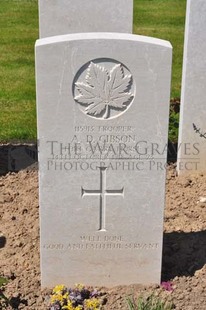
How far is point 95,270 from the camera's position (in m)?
4.34

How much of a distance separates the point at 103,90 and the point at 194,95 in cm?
226

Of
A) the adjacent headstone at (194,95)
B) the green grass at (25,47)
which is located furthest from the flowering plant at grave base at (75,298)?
the green grass at (25,47)

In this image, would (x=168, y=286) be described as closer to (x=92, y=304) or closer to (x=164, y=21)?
(x=92, y=304)

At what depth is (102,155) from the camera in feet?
13.2

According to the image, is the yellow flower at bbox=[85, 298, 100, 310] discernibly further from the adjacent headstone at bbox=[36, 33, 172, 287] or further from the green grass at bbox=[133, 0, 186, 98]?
the green grass at bbox=[133, 0, 186, 98]

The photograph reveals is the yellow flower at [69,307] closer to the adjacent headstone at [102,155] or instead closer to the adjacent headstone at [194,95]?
the adjacent headstone at [102,155]

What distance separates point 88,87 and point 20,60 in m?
6.60

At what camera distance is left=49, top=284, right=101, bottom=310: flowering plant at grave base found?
400cm

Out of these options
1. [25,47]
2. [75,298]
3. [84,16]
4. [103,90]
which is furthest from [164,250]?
[25,47]

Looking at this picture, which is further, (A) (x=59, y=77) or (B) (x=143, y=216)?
(B) (x=143, y=216)

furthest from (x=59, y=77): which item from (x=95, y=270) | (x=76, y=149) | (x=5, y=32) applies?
(x=5, y=32)

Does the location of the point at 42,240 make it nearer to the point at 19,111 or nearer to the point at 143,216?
the point at 143,216

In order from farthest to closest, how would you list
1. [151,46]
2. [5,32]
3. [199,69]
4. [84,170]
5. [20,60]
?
1. [5,32]
2. [20,60]
3. [199,69]
4. [84,170]
5. [151,46]

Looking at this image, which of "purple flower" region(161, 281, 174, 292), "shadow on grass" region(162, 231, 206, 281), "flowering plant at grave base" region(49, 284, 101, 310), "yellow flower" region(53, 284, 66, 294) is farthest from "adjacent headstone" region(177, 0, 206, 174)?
"yellow flower" region(53, 284, 66, 294)
